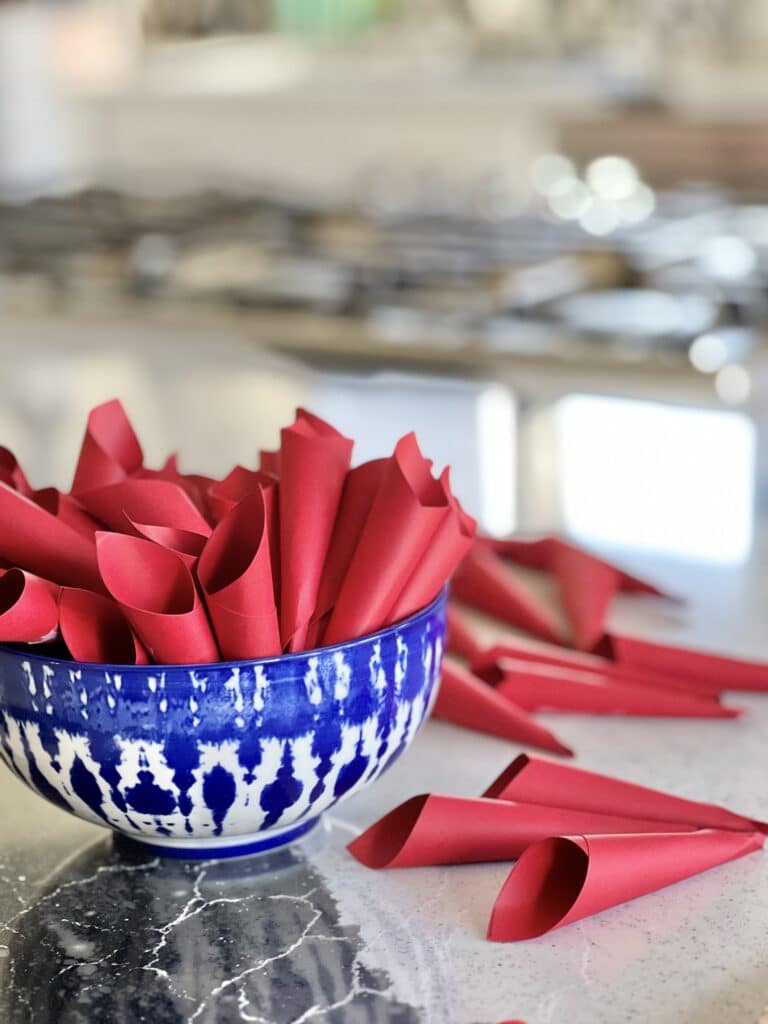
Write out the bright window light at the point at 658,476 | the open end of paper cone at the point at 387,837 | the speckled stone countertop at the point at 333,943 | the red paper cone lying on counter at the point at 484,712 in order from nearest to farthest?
the speckled stone countertop at the point at 333,943 < the open end of paper cone at the point at 387,837 < the red paper cone lying on counter at the point at 484,712 < the bright window light at the point at 658,476

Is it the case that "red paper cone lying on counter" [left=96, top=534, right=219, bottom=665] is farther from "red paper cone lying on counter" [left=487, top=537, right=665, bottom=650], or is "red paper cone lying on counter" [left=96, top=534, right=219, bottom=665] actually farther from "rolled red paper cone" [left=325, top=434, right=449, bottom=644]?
"red paper cone lying on counter" [left=487, top=537, right=665, bottom=650]

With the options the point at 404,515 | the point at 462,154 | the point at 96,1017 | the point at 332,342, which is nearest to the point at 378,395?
the point at 332,342

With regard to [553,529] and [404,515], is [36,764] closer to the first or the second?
[404,515]

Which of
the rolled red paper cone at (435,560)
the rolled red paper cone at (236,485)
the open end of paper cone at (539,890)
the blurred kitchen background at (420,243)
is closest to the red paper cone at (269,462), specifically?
the rolled red paper cone at (236,485)

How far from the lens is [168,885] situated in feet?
2.22

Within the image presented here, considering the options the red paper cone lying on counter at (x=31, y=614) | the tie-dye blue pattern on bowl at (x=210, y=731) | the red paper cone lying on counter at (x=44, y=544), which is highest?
the red paper cone lying on counter at (x=44, y=544)

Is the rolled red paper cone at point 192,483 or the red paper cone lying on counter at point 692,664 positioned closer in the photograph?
the rolled red paper cone at point 192,483

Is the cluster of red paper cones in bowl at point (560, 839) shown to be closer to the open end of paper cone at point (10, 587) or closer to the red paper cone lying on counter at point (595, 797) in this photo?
the red paper cone lying on counter at point (595, 797)

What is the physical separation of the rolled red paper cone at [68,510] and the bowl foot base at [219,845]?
0.15m

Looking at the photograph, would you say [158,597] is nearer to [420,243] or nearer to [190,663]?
[190,663]

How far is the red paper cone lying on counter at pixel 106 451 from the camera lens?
29.2 inches

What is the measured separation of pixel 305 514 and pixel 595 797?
0.21 metres

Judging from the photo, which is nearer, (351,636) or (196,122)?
(351,636)

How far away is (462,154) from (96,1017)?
2731 mm
